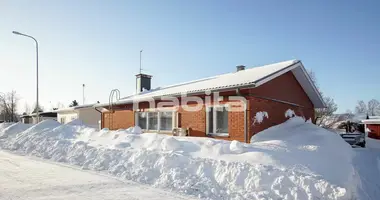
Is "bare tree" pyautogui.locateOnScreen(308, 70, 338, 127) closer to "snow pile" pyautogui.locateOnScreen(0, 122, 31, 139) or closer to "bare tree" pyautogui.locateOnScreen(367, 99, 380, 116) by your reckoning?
"snow pile" pyautogui.locateOnScreen(0, 122, 31, 139)

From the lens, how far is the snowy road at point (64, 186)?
17.6 ft

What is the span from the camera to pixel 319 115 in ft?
104

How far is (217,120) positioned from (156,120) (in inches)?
165

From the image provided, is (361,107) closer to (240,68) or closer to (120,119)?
(240,68)

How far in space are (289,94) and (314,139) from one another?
175 inches

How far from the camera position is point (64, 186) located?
604cm

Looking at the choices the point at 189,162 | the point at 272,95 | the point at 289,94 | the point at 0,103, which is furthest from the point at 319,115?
the point at 0,103

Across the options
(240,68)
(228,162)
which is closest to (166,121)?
(240,68)

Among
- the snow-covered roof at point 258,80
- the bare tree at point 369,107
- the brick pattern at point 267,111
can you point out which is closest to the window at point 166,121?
the snow-covered roof at point 258,80

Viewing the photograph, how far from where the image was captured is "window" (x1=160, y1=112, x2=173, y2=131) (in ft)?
44.9

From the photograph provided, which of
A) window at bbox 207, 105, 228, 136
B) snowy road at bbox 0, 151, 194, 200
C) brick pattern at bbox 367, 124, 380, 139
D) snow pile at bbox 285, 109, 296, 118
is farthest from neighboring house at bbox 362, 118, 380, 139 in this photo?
snowy road at bbox 0, 151, 194, 200

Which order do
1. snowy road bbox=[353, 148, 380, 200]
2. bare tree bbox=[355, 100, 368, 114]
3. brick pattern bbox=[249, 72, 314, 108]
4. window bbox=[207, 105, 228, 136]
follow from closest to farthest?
1. snowy road bbox=[353, 148, 380, 200]
2. window bbox=[207, 105, 228, 136]
3. brick pattern bbox=[249, 72, 314, 108]
4. bare tree bbox=[355, 100, 368, 114]

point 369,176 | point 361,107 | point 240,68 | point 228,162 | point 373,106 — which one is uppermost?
point 240,68

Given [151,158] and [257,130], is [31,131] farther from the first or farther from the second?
[257,130]
